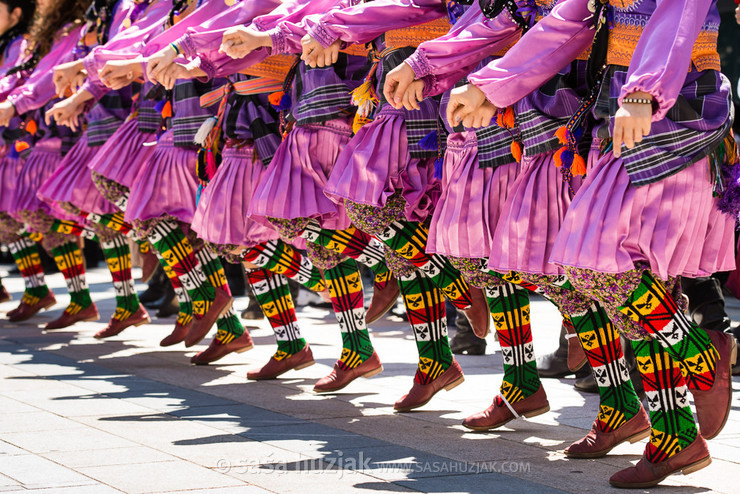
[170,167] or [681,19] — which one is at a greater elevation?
[681,19]

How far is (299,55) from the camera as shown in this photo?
188 inches

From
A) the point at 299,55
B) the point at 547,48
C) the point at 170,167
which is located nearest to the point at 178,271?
the point at 170,167

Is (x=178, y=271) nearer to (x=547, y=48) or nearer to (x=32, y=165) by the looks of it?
(x=32, y=165)

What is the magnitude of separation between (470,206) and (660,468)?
3.60 feet

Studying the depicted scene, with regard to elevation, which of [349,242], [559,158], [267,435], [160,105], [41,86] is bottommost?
[267,435]

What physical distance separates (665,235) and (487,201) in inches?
32.0

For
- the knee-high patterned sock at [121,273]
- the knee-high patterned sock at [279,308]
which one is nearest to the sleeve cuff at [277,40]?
the knee-high patterned sock at [279,308]

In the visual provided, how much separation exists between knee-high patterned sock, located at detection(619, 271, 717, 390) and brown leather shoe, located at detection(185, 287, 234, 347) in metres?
2.93

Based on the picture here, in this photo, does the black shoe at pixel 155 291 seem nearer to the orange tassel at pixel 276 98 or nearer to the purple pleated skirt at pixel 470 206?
the orange tassel at pixel 276 98

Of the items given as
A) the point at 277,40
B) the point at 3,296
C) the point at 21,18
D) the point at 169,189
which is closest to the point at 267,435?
the point at 277,40

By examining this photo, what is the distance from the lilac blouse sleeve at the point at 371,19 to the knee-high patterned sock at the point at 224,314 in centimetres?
195

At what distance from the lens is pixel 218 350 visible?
563cm

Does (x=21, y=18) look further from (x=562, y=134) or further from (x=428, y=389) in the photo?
(x=562, y=134)

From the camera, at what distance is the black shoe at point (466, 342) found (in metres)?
5.93
